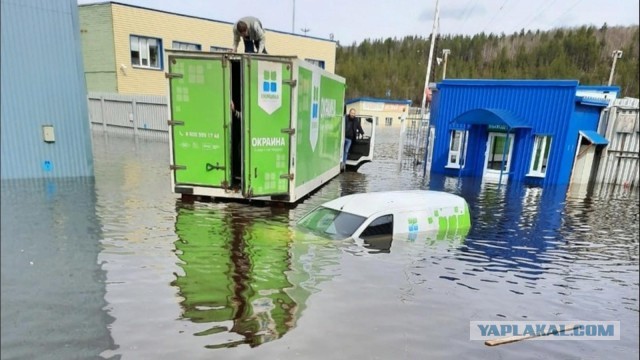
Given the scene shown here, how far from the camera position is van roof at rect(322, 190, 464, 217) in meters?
7.42

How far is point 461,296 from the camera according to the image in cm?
553

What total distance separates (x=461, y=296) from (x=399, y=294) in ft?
2.87

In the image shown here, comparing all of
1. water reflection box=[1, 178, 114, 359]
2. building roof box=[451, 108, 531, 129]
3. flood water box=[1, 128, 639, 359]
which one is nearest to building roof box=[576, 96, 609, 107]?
building roof box=[451, 108, 531, 129]

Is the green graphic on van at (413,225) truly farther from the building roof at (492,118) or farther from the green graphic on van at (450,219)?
the building roof at (492,118)

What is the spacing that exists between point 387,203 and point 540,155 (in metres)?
13.2

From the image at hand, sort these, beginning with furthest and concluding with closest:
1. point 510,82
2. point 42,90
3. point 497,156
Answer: point 497,156 < point 510,82 < point 42,90

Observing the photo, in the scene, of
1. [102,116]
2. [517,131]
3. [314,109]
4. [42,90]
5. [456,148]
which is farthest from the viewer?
[102,116]

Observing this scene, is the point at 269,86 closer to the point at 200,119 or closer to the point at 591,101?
the point at 200,119

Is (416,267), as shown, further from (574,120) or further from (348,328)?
(574,120)

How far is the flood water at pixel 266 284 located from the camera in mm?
2318

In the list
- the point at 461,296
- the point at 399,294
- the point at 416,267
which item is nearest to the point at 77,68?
the point at 399,294

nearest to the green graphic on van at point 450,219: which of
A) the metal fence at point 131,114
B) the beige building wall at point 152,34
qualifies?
the beige building wall at point 152,34

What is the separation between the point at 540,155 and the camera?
17641 millimetres

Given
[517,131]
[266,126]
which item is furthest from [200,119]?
[517,131]
